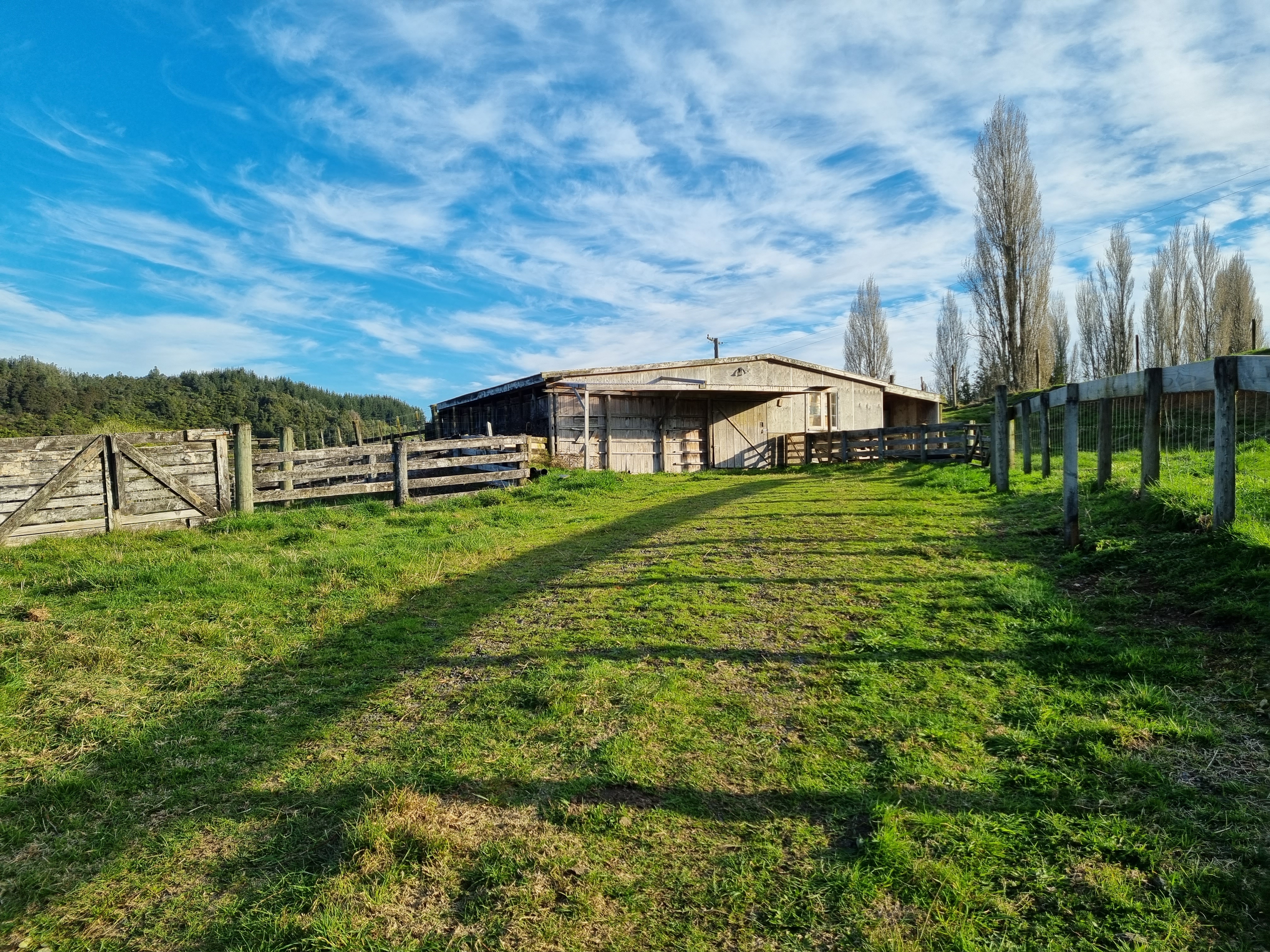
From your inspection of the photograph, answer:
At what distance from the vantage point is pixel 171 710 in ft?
11.9

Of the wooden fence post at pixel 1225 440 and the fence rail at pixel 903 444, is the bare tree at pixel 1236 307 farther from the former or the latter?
the wooden fence post at pixel 1225 440

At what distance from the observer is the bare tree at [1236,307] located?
129 feet

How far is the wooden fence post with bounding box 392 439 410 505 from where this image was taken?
11.9 m

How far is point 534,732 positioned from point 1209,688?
10.7ft

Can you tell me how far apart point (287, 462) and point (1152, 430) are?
42.4ft

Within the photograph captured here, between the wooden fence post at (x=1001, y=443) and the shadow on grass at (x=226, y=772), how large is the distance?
28.5ft

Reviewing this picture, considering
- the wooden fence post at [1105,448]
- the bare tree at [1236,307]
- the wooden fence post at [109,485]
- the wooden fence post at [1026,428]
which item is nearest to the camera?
the wooden fence post at [1105,448]

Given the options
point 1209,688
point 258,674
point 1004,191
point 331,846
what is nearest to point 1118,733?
point 1209,688

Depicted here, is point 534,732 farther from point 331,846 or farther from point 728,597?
point 728,597

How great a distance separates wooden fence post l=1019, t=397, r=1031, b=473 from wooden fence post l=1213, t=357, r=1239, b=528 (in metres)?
5.66

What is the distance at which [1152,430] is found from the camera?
636cm

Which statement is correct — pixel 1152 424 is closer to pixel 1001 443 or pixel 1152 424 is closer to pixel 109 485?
pixel 1001 443

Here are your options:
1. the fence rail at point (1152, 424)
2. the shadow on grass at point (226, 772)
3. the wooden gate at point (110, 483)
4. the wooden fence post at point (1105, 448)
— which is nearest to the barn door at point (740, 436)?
the fence rail at point (1152, 424)

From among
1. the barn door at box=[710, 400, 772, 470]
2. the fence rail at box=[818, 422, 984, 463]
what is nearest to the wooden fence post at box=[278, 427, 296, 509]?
the barn door at box=[710, 400, 772, 470]
